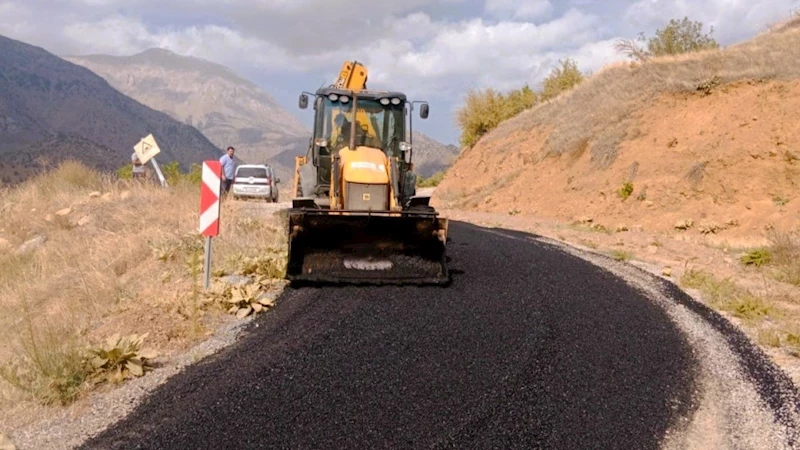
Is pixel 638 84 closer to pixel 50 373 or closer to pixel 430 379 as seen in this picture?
pixel 430 379

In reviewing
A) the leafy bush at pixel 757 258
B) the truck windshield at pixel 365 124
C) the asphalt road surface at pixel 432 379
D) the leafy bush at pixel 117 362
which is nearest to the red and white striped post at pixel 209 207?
the asphalt road surface at pixel 432 379

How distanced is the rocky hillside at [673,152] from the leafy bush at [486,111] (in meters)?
7.74

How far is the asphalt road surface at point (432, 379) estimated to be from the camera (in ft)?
14.4

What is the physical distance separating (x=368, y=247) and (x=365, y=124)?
3426mm

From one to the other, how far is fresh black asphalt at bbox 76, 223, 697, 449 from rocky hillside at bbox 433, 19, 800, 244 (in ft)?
36.2

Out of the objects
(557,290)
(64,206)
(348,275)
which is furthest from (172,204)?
(557,290)

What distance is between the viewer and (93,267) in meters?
11.5

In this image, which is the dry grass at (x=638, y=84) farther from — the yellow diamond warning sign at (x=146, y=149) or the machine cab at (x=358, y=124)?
the yellow diamond warning sign at (x=146, y=149)

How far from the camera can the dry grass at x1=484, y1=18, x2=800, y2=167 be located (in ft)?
72.1

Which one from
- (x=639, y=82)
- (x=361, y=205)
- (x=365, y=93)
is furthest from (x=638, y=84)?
(x=361, y=205)

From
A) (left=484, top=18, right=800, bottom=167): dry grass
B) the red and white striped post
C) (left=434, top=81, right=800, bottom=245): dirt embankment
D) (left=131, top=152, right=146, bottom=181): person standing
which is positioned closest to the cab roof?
the red and white striped post

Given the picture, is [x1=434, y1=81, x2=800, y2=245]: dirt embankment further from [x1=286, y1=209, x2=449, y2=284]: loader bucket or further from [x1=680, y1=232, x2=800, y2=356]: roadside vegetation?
[x1=286, y1=209, x2=449, y2=284]: loader bucket

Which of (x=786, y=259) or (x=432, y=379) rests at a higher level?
(x=786, y=259)

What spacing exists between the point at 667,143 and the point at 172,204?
51.7 ft
